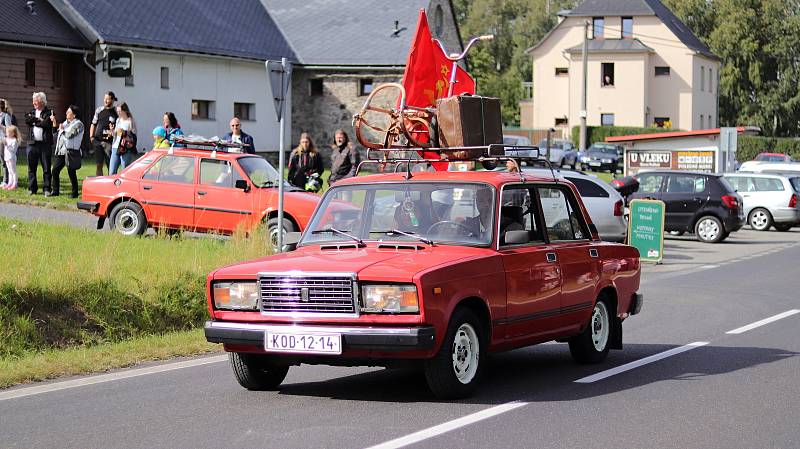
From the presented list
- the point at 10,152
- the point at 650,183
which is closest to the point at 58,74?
the point at 10,152

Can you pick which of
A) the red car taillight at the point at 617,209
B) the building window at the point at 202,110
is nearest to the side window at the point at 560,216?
the red car taillight at the point at 617,209

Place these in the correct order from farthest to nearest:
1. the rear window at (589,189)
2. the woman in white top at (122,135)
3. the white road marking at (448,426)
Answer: the rear window at (589,189)
the woman in white top at (122,135)
the white road marking at (448,426)

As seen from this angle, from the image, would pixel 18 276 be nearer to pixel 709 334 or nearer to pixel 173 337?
pixel 173 337

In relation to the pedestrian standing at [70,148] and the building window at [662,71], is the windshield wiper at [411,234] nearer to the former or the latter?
the pedestrian standing at [70,148]

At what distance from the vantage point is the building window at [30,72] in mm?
39438

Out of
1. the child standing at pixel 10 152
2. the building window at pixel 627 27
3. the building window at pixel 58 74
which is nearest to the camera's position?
the child standing at pixel 10 152

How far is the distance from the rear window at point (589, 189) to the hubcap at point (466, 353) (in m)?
16.7

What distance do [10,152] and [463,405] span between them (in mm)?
19372

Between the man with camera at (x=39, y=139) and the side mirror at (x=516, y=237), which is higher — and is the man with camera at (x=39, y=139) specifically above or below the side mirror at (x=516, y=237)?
above

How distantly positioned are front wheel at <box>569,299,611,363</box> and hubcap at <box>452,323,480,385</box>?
2055 millimetres

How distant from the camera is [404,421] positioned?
8227 mm

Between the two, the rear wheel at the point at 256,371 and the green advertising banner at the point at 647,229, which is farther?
the green advertising banner at the point at 647,229

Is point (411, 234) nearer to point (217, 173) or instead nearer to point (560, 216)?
point (560, 216)

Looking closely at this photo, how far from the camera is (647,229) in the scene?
25219 mm
